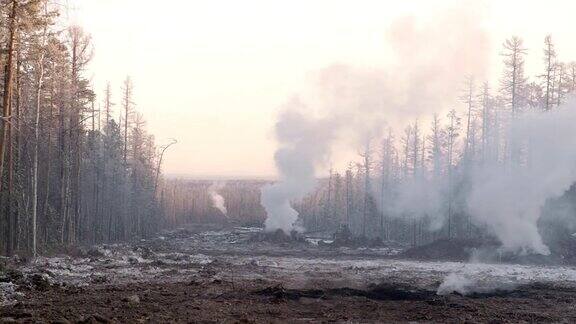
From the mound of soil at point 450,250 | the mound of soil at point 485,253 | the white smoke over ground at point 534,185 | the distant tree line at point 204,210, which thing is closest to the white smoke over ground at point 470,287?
the mound of soil at point 485,253

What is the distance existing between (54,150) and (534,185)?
104ft

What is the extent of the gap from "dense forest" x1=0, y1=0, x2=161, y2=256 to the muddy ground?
172 inches

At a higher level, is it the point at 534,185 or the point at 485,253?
the point at 534,185

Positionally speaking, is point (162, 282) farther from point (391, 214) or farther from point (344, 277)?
point (391, 214)

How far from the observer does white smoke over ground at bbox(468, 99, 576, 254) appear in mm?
36625

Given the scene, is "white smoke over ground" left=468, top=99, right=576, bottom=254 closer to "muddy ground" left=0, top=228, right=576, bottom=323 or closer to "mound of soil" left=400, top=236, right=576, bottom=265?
"mound of soil" left=400, top=236, right=576, bottom=265

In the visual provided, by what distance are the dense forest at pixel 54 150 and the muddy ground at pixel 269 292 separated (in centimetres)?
436

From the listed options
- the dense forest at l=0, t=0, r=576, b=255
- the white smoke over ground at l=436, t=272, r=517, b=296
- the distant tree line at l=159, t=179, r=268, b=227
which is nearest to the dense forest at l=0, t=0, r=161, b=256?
the dense forest at l=0, t=0, r=576, b=255

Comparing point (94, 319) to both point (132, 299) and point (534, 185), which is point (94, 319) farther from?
point (534, 185)

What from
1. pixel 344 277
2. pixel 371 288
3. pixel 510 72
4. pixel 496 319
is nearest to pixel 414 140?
pixel 510 72

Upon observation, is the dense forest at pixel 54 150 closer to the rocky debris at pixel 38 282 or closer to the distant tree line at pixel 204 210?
the rocky debris at pixel 38 282

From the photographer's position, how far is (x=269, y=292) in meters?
20.4

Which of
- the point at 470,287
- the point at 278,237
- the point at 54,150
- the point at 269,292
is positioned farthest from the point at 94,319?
the point at 278,237

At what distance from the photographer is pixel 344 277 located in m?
27.4
